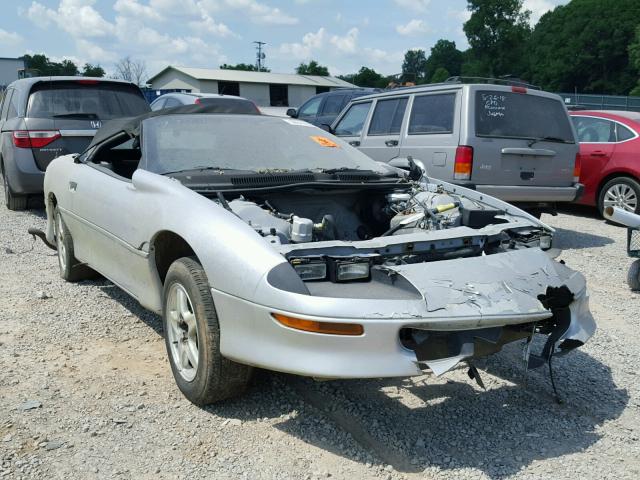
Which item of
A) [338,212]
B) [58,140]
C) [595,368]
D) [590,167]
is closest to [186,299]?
[338,212]

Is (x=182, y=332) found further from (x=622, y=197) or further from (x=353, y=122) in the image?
(x=622, y=197)

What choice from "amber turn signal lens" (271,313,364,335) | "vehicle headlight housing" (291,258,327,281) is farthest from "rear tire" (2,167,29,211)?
"amber turn signal lens" (271,313,364,335)

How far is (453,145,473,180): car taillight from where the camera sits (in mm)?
7117

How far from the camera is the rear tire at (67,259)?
5326mm

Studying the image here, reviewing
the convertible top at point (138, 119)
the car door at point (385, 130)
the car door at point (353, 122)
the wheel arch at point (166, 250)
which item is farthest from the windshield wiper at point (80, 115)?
the wheel arch at point (166, 250)

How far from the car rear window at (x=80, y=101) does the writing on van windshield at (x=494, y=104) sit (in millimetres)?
4527

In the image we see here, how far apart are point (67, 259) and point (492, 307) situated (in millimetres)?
3889

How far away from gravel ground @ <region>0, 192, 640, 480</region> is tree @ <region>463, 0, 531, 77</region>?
73767mm

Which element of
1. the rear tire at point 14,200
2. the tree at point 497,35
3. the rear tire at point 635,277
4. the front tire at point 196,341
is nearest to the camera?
the front tire at point 196,341

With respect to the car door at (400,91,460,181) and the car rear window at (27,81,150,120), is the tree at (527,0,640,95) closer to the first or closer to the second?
the car door at (400,91,460,181)

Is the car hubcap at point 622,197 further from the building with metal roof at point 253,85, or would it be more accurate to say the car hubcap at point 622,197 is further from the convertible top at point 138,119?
the building with metal roof at point 253,85

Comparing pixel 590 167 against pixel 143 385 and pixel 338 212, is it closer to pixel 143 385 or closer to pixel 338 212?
pixel 338 212

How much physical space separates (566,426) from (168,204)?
8.06 feet

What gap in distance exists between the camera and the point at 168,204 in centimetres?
358
